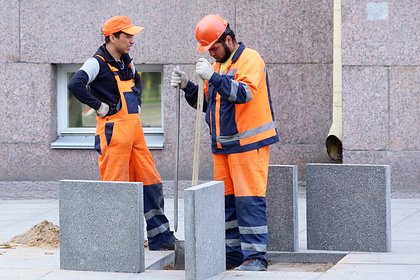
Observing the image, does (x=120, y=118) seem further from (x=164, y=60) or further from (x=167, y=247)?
(x=164, y=60)

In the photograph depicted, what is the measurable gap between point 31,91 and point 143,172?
15.7 feet

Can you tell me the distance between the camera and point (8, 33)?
12.9 m

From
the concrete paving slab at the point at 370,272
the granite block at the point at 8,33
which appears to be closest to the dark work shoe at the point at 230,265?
the concrete paving slab at the point at 370,272

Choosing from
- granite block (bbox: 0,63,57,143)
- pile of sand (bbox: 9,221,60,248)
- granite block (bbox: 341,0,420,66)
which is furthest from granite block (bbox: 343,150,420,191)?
pile of sand (bbox: 9,221,60,248)

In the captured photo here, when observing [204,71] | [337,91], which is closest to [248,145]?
[204,71]

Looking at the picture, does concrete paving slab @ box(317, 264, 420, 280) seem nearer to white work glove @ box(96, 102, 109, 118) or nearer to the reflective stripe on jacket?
the reflective stripe on jacket

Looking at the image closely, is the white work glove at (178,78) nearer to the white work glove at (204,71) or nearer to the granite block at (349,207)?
the white work glove at (204,71)

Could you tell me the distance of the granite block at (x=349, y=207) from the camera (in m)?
8.13

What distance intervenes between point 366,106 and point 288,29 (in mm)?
1471

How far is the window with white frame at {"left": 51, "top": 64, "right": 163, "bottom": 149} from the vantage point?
516 inches

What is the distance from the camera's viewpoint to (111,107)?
27.1 ft

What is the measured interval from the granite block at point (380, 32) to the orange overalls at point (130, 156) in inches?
151

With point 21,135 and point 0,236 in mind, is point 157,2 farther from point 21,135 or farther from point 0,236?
point 0,236

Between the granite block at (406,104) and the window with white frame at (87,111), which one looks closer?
the granite block at (406,104)
